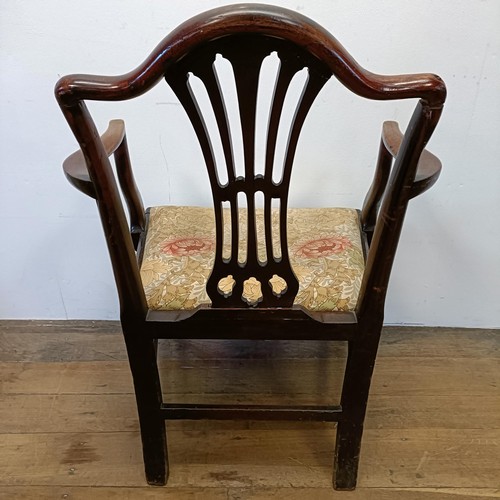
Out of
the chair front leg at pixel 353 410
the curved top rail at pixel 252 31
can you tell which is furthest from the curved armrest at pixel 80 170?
the chair front leg at pixel 353 410

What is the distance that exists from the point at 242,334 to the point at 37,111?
75 centimetres

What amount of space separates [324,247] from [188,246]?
0.27 metres

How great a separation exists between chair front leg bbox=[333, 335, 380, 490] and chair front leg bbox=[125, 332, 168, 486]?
0.36m

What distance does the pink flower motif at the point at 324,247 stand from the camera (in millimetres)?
1191

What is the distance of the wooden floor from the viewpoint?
1323mm

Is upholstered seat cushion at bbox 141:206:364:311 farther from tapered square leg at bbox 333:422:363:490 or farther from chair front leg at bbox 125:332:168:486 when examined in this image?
tapered square leg at bbox 333:422:363:490

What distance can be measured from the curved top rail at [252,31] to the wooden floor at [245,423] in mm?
869

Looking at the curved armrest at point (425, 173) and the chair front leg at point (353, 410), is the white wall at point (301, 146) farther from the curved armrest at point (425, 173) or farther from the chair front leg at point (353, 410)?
the chair front leg at point (353, 410)

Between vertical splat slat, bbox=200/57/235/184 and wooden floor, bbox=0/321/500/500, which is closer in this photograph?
vertical splat slat, bbox=200/57/235/184

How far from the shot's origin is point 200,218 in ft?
4.34

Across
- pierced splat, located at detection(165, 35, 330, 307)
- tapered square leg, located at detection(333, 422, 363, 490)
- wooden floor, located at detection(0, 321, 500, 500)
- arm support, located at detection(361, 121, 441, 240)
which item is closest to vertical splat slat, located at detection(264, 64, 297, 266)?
pierced splat, located at detection(165, 35, 330, 307)

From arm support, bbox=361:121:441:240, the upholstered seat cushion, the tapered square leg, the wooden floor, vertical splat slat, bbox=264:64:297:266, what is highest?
vertical splat slat, bbox=264:64:297:266

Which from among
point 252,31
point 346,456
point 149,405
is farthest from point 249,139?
point 346,456

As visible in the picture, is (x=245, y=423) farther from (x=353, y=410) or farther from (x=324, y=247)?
(x=324, y=247)
